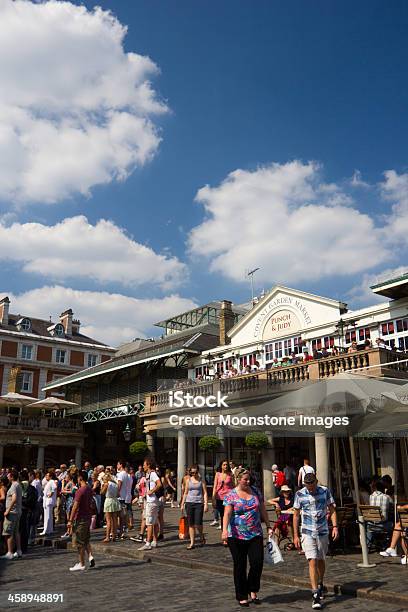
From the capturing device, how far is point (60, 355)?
51219 millimetres

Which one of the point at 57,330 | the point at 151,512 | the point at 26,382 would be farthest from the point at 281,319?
the point at 57,330

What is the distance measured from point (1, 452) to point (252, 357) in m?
19.5

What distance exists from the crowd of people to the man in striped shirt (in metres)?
0.01

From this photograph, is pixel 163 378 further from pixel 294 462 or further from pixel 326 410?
pixel 326 410

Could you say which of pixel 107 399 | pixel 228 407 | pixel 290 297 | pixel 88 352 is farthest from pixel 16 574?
pixel 88 352

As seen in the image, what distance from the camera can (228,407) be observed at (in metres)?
22.9

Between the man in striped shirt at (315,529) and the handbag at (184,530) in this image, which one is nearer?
the man in striped shirt at (315,529)

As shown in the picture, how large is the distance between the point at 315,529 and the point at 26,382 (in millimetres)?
44645

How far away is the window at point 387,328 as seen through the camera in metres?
20.4

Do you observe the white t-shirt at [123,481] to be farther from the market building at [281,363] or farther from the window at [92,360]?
the window at [92,360]

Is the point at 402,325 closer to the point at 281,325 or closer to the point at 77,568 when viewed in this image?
the point at 281,325

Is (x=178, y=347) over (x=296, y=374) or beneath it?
over

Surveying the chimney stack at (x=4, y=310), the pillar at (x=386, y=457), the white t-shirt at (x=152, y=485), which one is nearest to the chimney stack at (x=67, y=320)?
the chimney stack at (x=4, y=310)

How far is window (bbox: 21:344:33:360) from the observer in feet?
159
